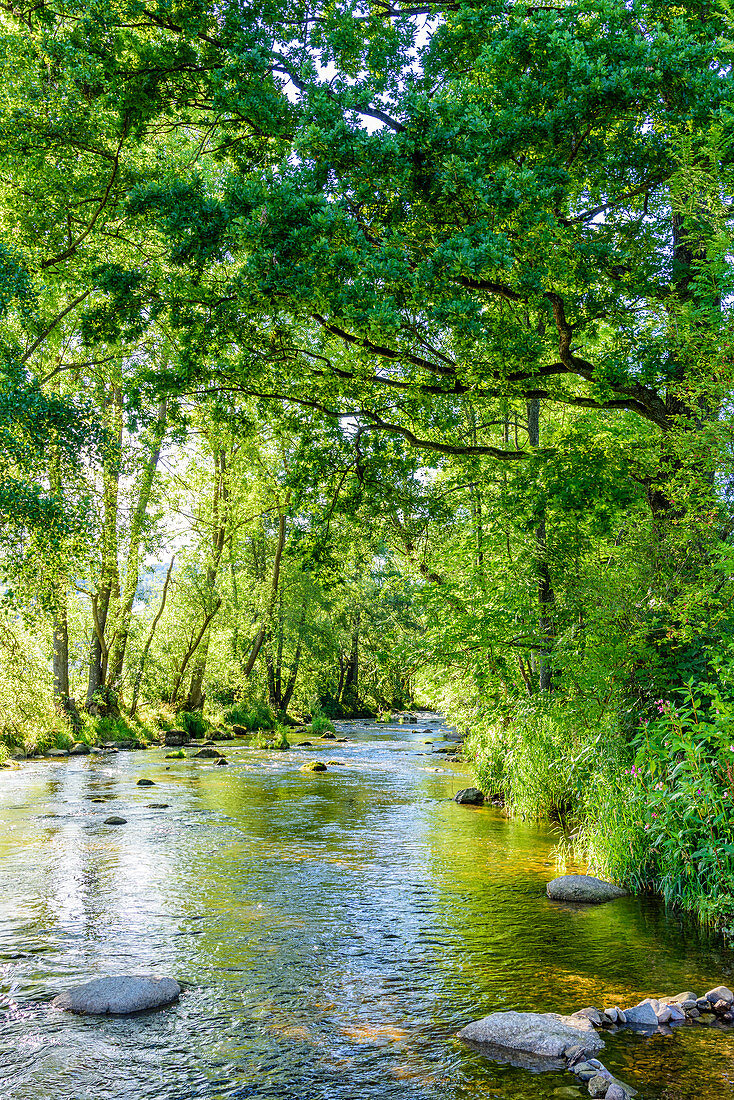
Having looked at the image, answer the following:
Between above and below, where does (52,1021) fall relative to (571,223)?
below

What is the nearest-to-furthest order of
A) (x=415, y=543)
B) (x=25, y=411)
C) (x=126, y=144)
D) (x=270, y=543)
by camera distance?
(x=126, y=144) → (x=25, y=411) → (x=415, y=543) → (x=270, y=543)

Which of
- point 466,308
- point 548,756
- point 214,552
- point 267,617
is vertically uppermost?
point 214,552

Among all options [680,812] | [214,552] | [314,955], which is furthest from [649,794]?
[214,552]

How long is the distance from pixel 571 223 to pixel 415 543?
12115 millimetres

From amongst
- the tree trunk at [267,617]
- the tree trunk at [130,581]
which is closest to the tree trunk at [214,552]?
the tree trunk at [267,617]

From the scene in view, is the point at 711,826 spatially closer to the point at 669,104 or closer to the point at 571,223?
the point at 571,223

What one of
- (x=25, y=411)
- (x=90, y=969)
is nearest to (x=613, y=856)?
(x=90, y=969)

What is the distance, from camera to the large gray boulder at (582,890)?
884 cm

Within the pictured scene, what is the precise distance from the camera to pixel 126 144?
39.8ft

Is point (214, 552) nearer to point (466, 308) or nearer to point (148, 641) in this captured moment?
point (148, 641)

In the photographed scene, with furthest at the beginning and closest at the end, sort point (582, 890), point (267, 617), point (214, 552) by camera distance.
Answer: point (267, 617)
point (214, 552)
point (582, 890)

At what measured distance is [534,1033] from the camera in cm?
523

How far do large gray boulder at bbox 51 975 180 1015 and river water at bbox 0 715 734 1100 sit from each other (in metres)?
0.13

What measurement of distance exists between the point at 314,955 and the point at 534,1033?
2.56 metres
